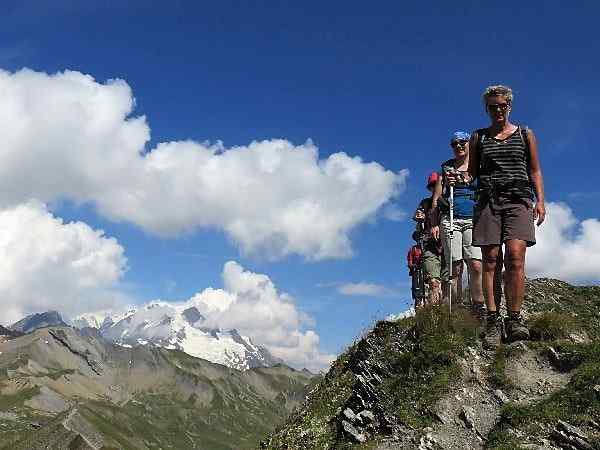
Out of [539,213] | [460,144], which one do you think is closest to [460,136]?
[460,144]

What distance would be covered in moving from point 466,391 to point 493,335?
1178 mm

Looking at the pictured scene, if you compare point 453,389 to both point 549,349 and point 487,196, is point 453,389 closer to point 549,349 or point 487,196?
point 549,349

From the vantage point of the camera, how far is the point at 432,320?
11180mm

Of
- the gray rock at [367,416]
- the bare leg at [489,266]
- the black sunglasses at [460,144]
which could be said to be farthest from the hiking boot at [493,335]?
Answer: the black sunglasses at [460,144]

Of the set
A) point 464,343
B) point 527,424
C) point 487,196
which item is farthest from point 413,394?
point 487,196

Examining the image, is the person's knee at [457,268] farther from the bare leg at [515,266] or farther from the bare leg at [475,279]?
the bare leg at [515,266]

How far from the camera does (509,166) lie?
30.6ft

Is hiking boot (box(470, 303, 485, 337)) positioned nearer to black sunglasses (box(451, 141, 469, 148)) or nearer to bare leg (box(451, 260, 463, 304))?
bare leg (box(451, 260, 463, 304))

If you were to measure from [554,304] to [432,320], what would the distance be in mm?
7706

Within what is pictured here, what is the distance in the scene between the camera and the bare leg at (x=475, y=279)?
1065cm

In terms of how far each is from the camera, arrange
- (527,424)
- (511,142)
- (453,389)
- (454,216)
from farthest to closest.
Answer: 1. (454,216)
2. (453,389)
3. (511,142)
4. (527,424)

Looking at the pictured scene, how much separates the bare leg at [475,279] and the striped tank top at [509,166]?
6.74 feet

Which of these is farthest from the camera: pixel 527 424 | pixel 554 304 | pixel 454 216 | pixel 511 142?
pixel 554 304

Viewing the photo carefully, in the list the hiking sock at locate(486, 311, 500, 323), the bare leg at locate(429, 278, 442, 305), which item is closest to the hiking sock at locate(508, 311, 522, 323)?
the hiking sock at locate(486, 311, 500, 323)
